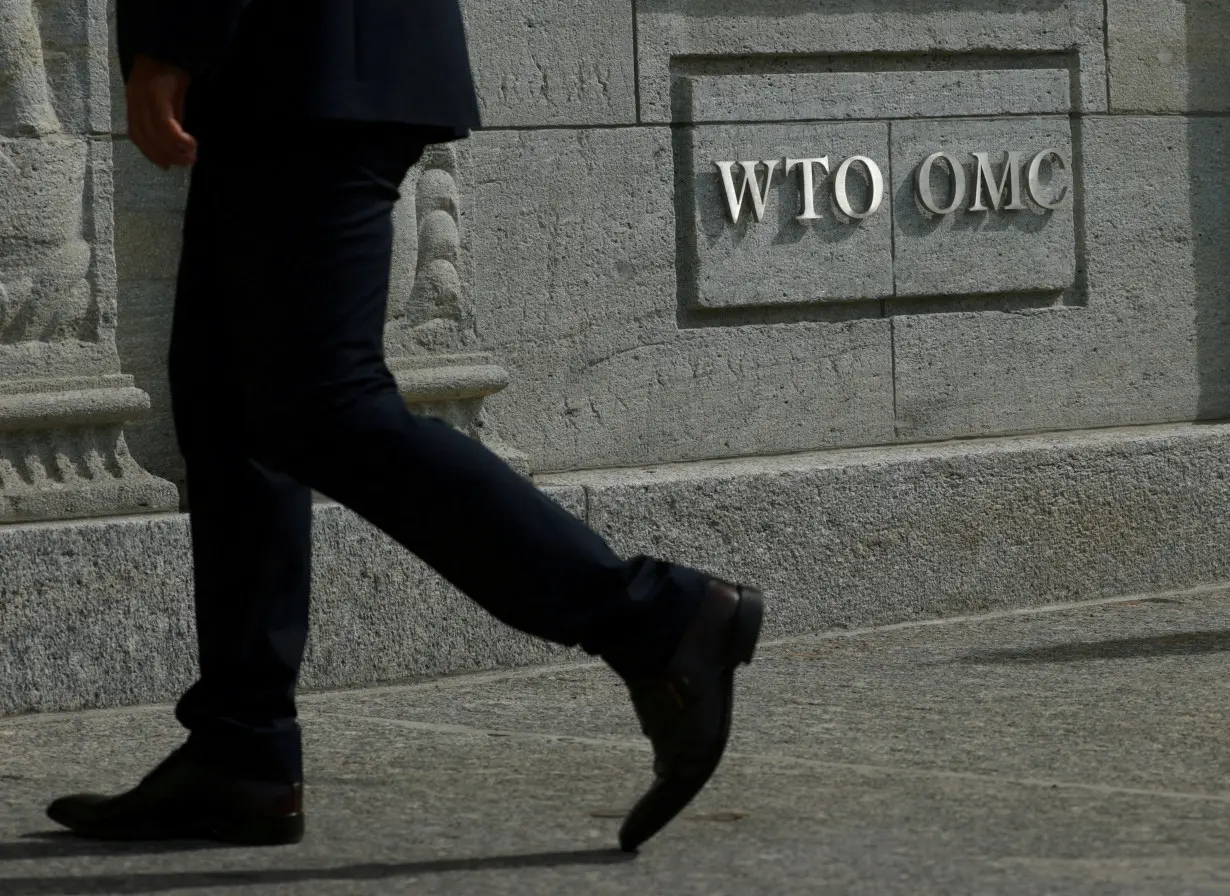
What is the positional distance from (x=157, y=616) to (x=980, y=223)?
2649mm

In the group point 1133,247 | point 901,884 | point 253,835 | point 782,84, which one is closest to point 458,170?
point 782,84

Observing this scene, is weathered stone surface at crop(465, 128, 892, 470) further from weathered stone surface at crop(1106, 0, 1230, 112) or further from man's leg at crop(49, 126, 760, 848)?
man's leg at crop(49, 126, 760, 848)

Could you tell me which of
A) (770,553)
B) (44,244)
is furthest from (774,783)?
(44,244)

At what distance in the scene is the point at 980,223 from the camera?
6.41 metres

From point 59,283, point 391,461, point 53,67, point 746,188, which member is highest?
point 53,67

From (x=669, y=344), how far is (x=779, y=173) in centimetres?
55

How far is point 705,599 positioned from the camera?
3080mm

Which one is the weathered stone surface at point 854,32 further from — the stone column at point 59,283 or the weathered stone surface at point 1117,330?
the stone column at point 59,283

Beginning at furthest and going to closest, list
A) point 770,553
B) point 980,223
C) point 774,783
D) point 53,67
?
point 980,223, point 770,553, point 53,67, point 774,783

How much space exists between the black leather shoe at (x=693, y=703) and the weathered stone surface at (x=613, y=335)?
2.64m

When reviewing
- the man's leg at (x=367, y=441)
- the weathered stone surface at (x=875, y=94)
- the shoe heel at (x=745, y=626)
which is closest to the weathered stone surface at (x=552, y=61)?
the weathered stone surface at (x=875, y=94)

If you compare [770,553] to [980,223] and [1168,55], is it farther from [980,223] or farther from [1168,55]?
[1168,55]

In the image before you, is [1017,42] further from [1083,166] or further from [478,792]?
[478,792]

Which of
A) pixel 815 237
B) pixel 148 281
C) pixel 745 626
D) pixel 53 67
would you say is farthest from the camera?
pixel 815 237
